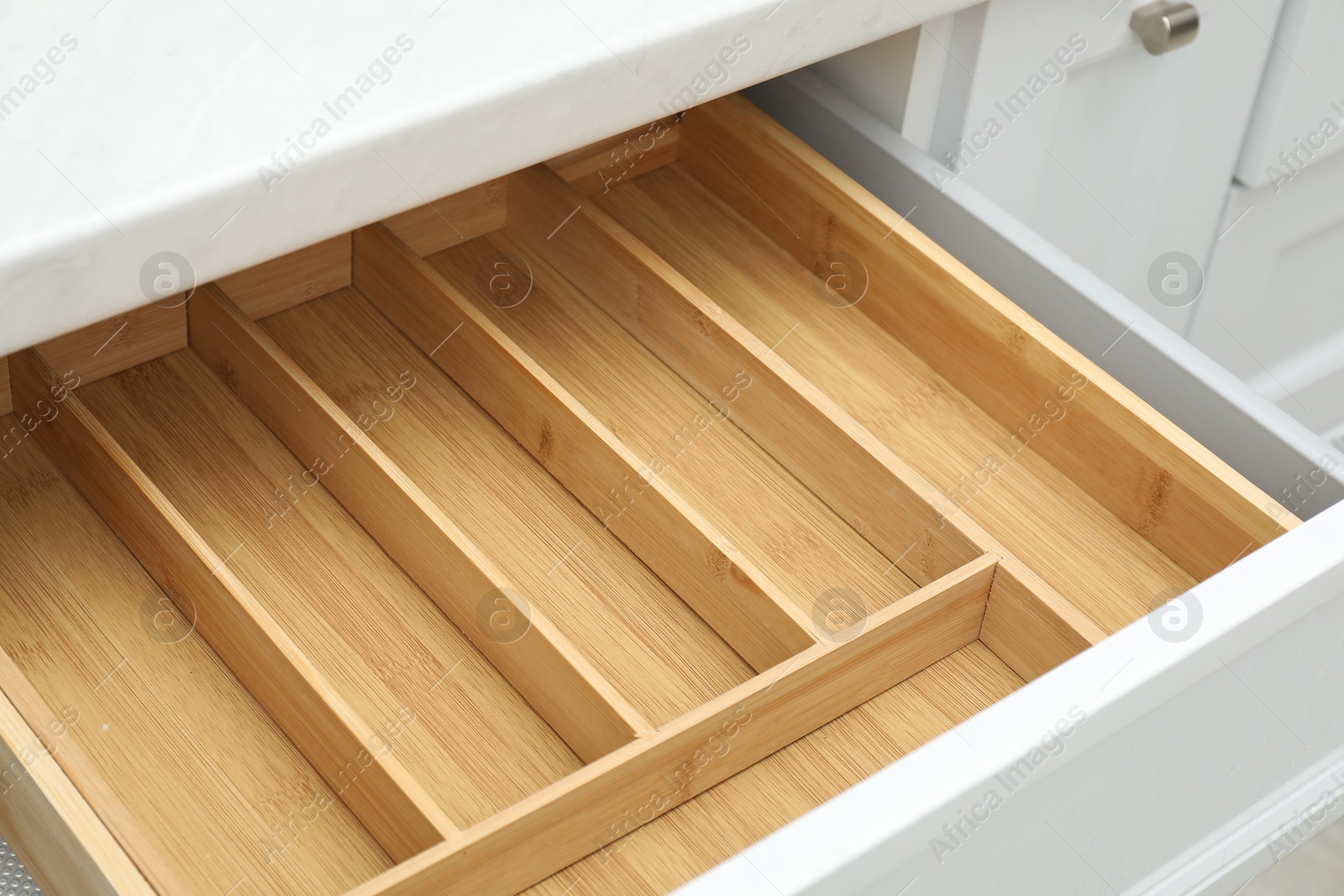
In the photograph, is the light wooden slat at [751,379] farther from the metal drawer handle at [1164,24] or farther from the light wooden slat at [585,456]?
the metal drawer handle at [1164,24]

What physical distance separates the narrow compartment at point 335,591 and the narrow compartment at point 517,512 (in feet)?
0.20

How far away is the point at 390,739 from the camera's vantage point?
2.68 feet

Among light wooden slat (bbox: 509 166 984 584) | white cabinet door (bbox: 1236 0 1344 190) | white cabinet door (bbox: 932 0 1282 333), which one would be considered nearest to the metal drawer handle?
white cabinet door (bbox: 932 0 1282 333)

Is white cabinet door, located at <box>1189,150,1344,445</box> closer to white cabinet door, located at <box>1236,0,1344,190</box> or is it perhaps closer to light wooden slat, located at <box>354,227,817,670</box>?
white cabinet door, located at <box>1236,0,1344,190</box>

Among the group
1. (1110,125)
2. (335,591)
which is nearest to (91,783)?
(335,591)

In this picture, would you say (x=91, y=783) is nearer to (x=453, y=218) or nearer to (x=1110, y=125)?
(x=453, y=218)

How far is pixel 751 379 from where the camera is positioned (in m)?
0.96

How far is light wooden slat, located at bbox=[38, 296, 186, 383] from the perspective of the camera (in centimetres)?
97

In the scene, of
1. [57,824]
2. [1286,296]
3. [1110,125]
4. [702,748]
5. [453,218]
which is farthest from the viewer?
[1286,296]

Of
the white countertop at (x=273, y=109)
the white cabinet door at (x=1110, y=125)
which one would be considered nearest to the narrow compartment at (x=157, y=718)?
the white countertop at (x=273, y=109)

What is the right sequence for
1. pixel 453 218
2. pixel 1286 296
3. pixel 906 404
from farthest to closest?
1. pixel 1286 296
2. pixel 453 218
3. pixel 906 404

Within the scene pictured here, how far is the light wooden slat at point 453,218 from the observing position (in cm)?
110

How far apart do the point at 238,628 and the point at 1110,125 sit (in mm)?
891

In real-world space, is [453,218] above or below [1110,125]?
above
